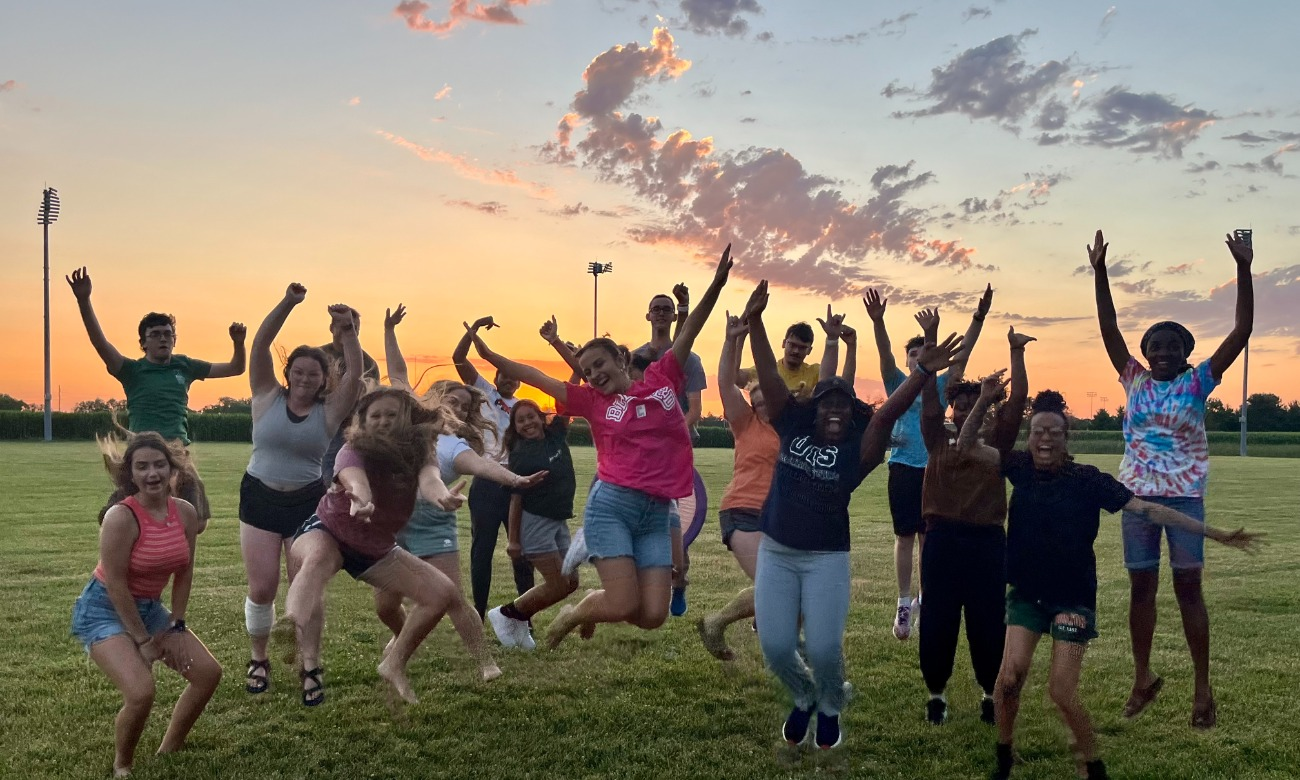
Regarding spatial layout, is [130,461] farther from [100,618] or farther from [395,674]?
[395,674]

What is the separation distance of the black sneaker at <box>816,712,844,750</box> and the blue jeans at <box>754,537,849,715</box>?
0.15 ft

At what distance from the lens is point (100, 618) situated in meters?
5.42

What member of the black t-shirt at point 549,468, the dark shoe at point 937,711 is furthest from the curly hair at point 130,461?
the dark shoe at point 937,711

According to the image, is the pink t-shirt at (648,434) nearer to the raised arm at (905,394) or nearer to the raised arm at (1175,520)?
the raised arm at (905,394)

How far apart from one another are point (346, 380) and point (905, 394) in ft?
11.7

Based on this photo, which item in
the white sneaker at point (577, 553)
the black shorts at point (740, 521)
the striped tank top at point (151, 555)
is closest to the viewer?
the striped tank top at point (151, 555)

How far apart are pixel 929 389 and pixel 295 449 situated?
3992mm

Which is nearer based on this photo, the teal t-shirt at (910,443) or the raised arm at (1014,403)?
the raised arm at (1014,403)

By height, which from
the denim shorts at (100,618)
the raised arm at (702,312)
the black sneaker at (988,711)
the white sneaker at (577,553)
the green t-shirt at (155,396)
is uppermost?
the raised arm at (702,312)

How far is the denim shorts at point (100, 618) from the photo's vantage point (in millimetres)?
5383

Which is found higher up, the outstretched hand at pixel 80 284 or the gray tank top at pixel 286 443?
the outstretched hand at pixel 80 284

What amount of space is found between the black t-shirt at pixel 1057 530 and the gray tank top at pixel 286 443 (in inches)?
168

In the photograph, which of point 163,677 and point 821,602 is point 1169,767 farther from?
point 163,677

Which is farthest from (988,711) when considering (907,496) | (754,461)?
(907,496)
